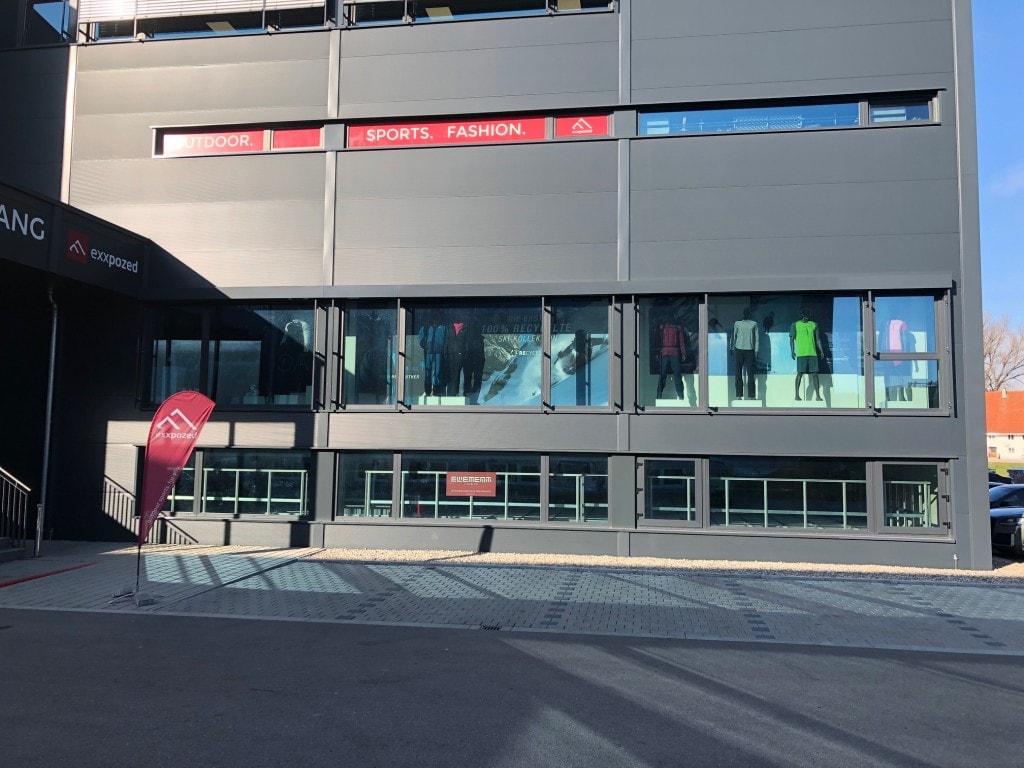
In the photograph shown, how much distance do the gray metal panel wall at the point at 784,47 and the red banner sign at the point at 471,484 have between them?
7.44 meters

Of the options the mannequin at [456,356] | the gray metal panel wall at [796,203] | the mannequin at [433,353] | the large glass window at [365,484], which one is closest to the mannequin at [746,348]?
the gray metal panel wall at [796,203]

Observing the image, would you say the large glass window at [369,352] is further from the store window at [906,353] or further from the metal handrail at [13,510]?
the store window at [906,353]

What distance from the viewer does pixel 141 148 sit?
1548cm

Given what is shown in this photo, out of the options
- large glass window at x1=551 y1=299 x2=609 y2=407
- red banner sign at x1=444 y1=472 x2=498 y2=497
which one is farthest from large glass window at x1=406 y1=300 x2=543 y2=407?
red banner sign at x1=444 y1=472 x2=498 y2=497

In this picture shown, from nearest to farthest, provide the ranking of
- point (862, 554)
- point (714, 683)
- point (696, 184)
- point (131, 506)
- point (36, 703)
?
1. point (36, 703)
2. point (714, 683)
3. point (862, 554)
4. point (696, 184)
5. point (131, 506)

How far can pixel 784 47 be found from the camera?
45.2 feet

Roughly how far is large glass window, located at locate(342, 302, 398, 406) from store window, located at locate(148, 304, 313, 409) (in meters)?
0.77

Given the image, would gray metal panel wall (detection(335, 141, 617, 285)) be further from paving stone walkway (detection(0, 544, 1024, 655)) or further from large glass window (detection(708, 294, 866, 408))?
paving stone walkway (detection(0, 544, 1024, 655))

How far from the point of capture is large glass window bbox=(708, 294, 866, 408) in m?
13.4

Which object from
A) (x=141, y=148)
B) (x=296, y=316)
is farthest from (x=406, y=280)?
(x=141, y=148)

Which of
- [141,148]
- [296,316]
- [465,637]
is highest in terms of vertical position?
[141,148]

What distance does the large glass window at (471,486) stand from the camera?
1405 centimetres

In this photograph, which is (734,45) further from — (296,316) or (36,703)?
(36,703)

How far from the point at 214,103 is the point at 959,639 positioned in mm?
15226
